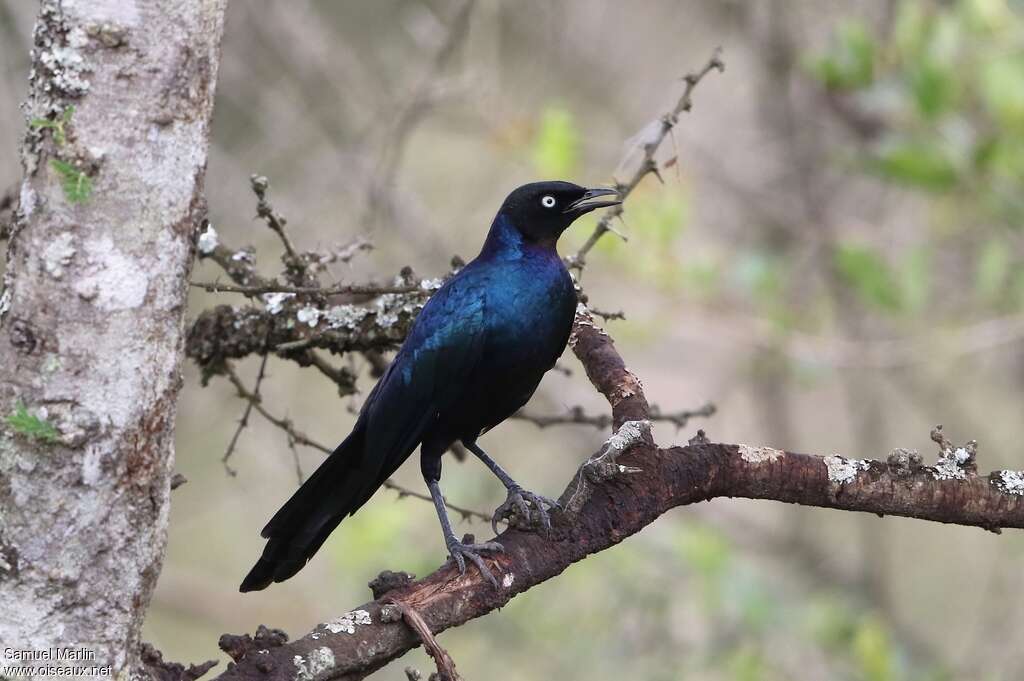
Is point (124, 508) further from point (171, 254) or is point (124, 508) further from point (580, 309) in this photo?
point (580, 309)

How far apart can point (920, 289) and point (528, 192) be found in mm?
2152

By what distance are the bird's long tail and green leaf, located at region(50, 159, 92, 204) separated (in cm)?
92

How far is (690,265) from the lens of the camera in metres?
5.63

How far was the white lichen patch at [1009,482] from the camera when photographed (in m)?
2.45

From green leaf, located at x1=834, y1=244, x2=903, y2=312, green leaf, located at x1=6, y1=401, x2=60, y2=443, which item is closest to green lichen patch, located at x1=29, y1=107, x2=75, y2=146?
green leaf, located at x1=6, y1=401, x2=60, y2=443

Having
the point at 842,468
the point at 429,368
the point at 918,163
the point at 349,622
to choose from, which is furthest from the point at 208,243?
the point at 918,163

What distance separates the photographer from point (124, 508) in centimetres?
199

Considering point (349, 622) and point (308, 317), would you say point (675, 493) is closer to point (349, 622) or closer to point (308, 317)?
point (349, 622)

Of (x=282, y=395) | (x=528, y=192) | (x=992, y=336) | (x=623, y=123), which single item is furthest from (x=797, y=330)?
(x=528, y=192)

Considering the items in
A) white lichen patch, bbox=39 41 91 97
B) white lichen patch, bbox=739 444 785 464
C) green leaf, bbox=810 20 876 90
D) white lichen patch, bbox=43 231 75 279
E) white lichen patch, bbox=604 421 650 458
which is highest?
green leaf, bbox=810 20 876 90

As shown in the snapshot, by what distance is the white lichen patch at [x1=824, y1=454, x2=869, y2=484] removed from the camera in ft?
8.09

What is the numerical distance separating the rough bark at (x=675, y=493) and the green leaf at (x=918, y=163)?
2.26m

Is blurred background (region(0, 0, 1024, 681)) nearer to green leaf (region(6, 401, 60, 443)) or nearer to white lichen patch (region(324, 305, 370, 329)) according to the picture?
white lichen patch (region(324, 305, 370, 329))

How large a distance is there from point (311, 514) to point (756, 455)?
98 centimetres
